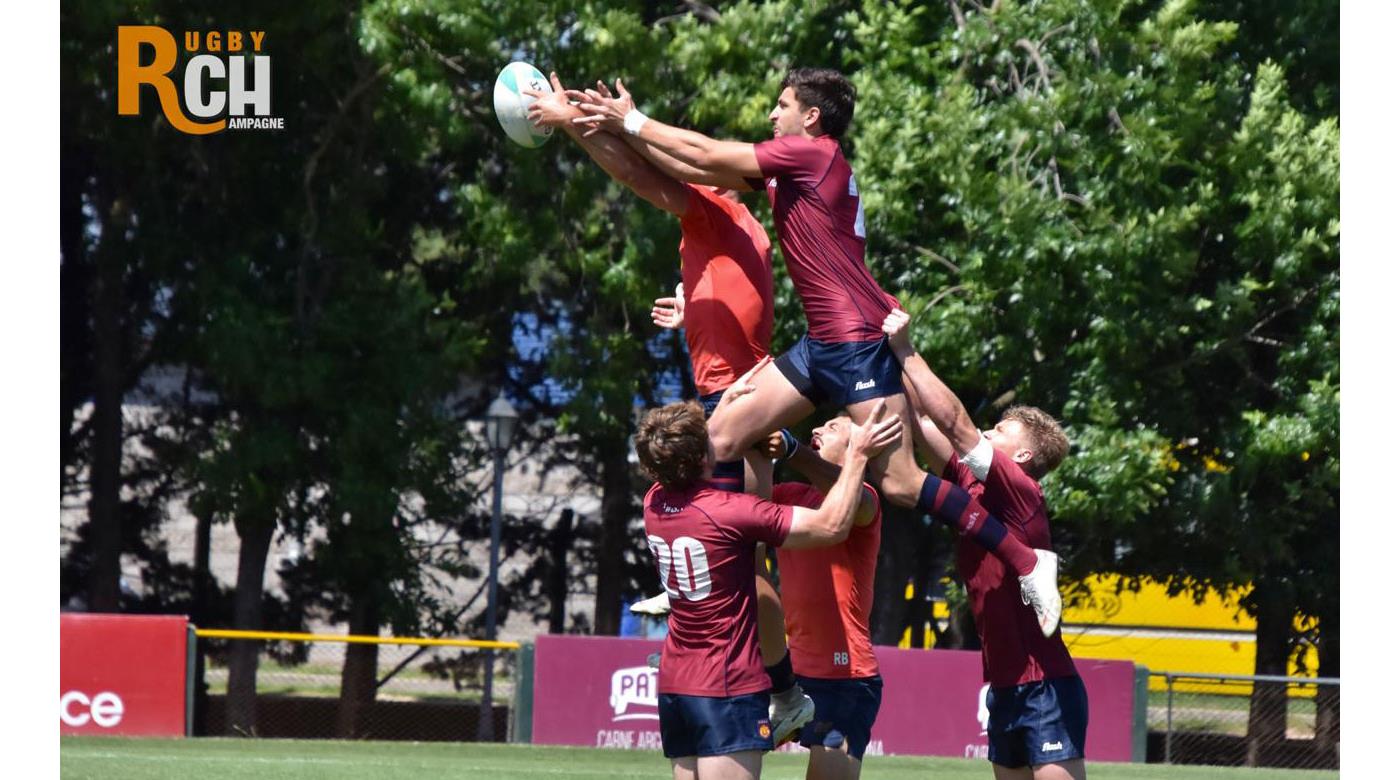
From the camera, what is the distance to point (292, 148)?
18.7m

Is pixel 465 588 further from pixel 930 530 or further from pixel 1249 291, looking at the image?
pixel 1249 291

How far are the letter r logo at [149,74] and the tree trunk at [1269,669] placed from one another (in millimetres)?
12229

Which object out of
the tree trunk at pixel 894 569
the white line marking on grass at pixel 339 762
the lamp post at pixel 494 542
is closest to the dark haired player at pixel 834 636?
the white line marking on grass at pixel 339 762

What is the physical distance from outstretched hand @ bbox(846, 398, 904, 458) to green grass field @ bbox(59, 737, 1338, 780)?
676cm

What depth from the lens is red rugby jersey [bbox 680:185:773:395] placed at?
7129mm

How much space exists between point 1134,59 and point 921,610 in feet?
25.7

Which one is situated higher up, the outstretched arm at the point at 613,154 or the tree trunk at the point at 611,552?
the outstretched arm at the point at 613,154

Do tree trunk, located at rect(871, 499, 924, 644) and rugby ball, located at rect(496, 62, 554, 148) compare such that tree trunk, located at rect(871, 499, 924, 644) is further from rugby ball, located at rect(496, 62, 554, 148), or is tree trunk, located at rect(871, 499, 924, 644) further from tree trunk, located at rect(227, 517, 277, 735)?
rugby ball, located at rect(496, 62, 554, 148)

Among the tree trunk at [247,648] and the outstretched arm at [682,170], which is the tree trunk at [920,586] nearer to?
the tree trunk at [247,648]

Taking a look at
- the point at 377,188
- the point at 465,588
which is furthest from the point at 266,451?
the point at 465,588

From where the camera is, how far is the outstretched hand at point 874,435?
6.08 m

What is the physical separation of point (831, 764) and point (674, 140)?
2.68m

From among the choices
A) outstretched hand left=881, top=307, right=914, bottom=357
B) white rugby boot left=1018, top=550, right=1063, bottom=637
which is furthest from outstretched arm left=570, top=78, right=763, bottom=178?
white rugby boot left=1018, top=550, right=1063, bottom=637

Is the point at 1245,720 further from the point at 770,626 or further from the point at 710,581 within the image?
the point at 710,581
